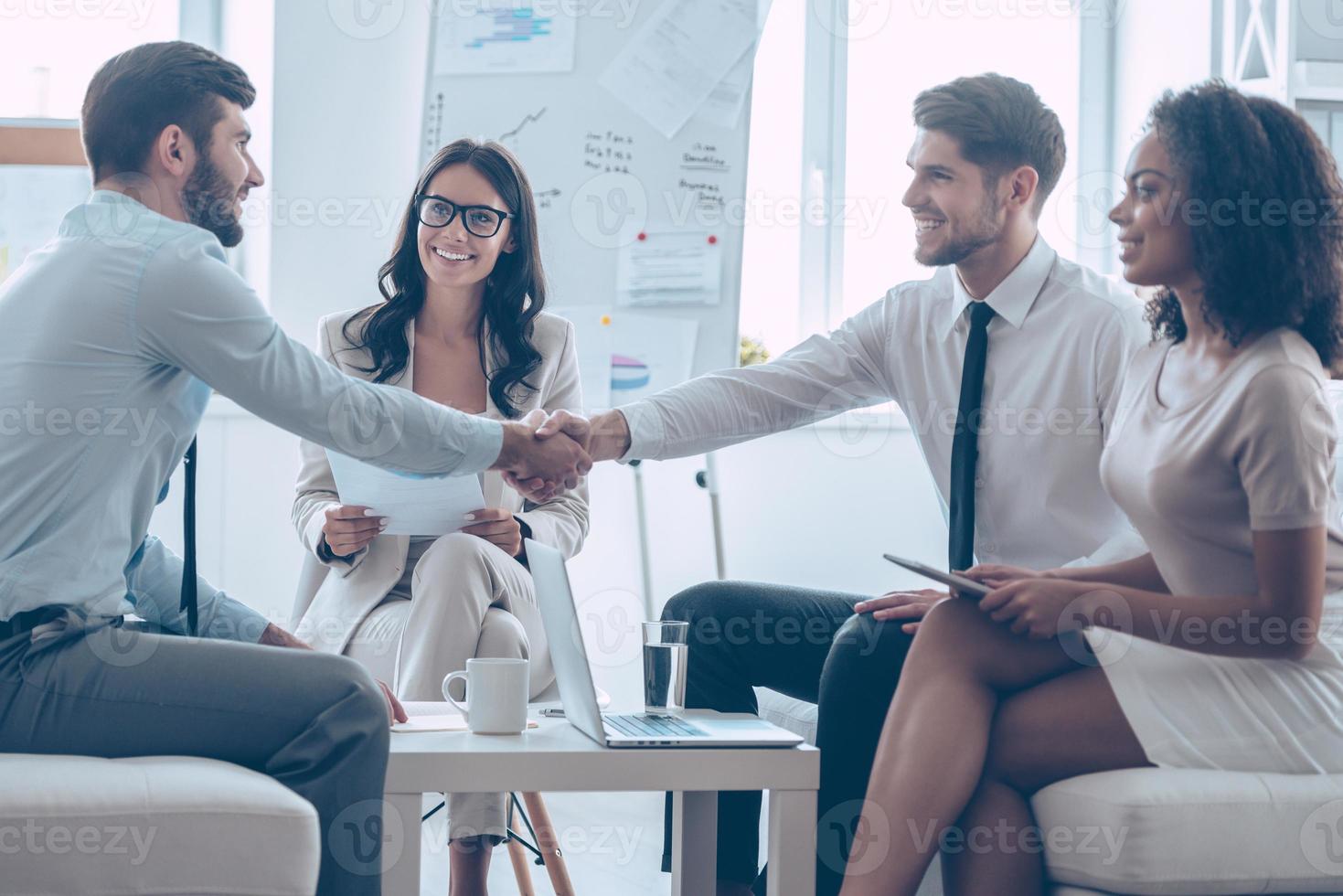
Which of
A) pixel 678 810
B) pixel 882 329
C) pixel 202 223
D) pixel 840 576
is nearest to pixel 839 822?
pixel 678 810

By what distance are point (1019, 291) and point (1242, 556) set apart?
0.64m

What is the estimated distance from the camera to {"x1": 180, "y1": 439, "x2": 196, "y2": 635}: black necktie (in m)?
1.59

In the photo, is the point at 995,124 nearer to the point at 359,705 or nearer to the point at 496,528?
the point at 496,528

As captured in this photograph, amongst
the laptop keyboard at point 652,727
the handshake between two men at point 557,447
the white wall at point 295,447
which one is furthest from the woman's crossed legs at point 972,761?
the white wall at point 295,447

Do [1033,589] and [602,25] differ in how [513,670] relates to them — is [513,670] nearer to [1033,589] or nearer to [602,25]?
[1033,589]

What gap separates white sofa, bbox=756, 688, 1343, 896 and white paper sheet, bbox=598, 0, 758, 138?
2247 mm

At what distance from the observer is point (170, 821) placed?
1.23 meters

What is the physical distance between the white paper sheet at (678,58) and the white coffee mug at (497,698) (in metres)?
2.05

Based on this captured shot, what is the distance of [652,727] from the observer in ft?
4.84

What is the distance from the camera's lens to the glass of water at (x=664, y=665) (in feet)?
5.18

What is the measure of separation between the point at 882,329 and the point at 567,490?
65cm
